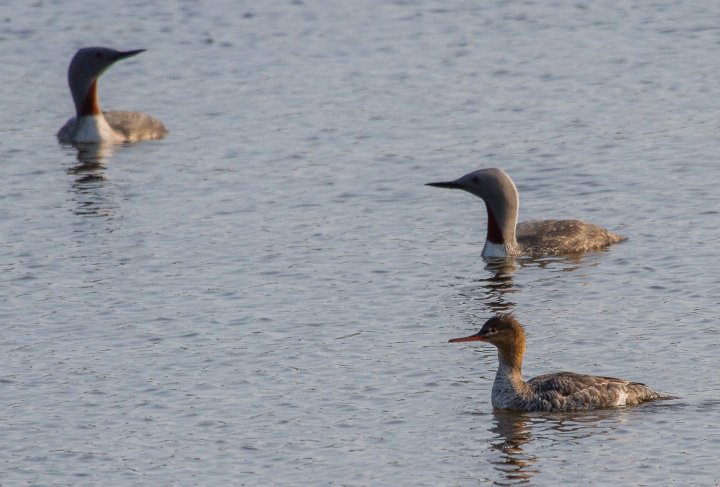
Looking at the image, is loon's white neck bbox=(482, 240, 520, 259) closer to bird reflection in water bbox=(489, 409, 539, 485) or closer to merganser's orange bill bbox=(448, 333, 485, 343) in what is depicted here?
merganser's orange bill bbox=(448, 333, 485, 343)

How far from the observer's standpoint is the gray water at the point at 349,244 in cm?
1427

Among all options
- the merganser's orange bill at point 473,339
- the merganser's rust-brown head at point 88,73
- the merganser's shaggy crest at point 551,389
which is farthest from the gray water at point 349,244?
the merganser's rust-brown head at point 88,73

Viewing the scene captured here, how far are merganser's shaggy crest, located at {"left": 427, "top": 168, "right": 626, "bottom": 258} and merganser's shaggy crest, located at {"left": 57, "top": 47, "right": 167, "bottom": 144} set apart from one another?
780 cm

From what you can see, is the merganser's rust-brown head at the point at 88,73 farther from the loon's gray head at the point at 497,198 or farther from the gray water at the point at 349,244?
the loon's gray head at the point at 497,198

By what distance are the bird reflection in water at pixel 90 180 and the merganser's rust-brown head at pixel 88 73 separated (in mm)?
724

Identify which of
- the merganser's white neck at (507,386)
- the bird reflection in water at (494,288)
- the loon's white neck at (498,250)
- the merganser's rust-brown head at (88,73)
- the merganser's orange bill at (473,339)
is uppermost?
the merganser's rust-brown head at (88,73)

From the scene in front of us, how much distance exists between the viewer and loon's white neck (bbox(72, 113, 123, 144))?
2723 cm

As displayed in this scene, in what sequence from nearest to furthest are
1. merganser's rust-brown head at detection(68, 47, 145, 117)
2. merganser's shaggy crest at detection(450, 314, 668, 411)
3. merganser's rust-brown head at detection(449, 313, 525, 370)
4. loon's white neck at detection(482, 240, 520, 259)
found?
merganser's shaggy crest at detection(450, 314, 668, 411) → merganser's rust-brown head at detection(449, 313, 525, 370) → loon's white neck at detection(482, 240, 520, 259) → merganser's rust-brown head at detection(68, 47, 145, 117)

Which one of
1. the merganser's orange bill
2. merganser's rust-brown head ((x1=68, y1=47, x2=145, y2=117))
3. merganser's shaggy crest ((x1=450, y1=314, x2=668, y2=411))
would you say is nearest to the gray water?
merganser's shaggy crest ((x1=450, y1=314, x2=668, y2=411))

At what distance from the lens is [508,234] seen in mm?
20344

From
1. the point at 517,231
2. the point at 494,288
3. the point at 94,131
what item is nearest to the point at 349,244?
the point at 517,231

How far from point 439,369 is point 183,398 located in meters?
2.44

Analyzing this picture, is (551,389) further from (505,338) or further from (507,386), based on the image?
(505,338)

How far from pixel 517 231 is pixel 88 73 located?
9.93m
